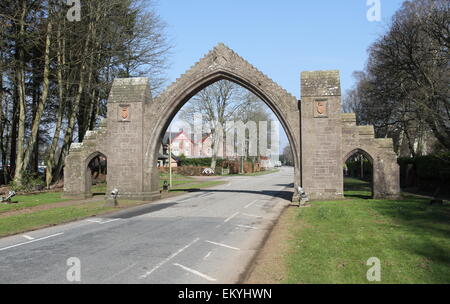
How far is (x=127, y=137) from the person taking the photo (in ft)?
71.6

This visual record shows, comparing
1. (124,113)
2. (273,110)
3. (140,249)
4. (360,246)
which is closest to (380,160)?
(273,110)

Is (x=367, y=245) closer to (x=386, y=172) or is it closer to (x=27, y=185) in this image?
(x=386, y=172)

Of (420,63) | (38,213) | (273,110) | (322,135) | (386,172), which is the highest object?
(420,63)

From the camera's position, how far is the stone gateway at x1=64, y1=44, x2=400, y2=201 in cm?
1978

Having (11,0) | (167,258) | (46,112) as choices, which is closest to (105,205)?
(167,258)

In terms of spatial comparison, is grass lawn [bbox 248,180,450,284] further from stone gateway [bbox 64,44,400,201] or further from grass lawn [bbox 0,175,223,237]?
grass lawn [bbox 0,175,223,237]

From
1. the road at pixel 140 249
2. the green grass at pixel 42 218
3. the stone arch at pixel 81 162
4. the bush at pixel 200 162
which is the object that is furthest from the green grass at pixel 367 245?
the bush at pixel 200 162

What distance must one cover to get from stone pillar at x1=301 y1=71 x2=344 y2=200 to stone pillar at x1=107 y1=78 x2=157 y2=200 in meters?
9.14

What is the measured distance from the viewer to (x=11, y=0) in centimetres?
2339

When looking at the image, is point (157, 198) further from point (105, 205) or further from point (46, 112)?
point (46, 112)

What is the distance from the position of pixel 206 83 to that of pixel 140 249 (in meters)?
14.7

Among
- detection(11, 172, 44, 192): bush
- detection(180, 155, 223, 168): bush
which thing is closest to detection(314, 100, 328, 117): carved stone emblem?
detection(11, 172, 44, 192): bush

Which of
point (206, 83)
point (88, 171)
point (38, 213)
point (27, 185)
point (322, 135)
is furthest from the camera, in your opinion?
point (27, 185)

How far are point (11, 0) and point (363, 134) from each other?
22.6 meters
